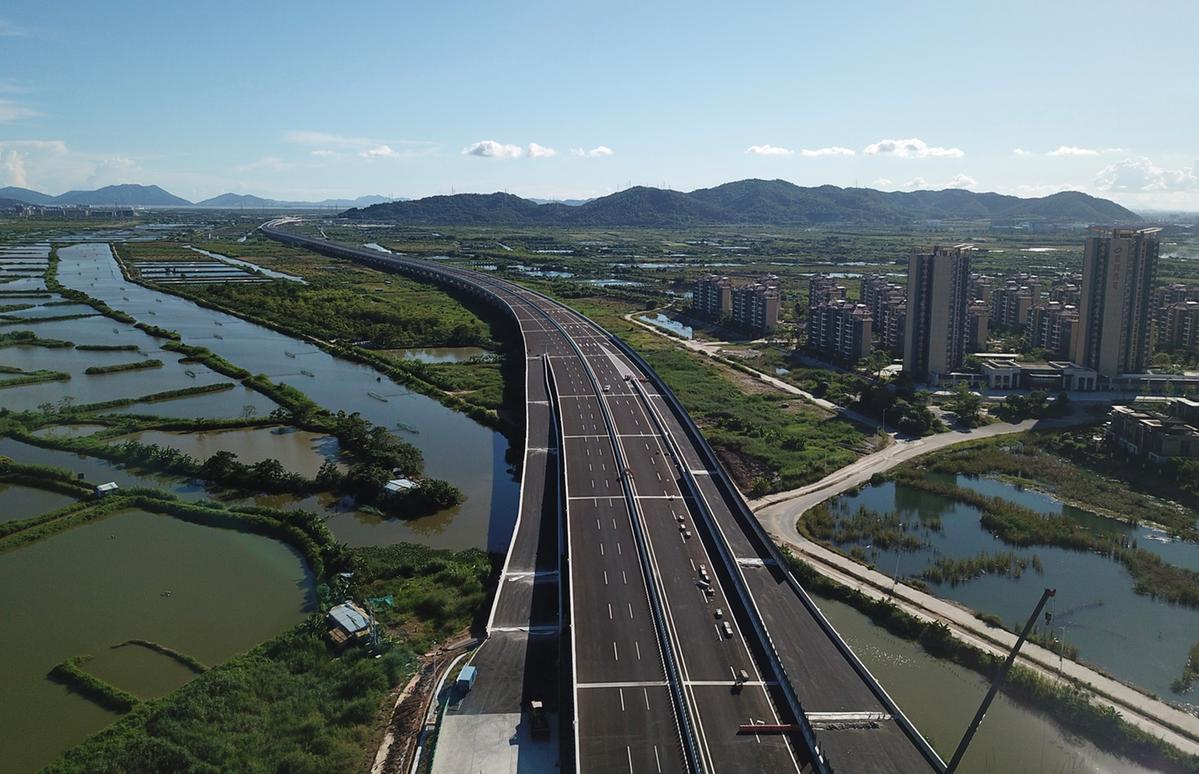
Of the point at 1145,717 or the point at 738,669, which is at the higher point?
the point at 738,669

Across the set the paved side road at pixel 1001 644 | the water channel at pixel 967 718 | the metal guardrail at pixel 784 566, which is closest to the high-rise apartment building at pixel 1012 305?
the metal guardrail at pixel 784 566

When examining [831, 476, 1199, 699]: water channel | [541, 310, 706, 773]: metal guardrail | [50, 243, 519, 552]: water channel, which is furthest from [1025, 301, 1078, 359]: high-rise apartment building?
[50, 243, 519, 552]: water channel

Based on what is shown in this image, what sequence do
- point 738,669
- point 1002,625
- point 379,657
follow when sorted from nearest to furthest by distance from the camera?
point 738,669
point 379,657
point 1002,625

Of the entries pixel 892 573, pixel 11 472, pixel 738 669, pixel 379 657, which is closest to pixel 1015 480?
pixel 892 573

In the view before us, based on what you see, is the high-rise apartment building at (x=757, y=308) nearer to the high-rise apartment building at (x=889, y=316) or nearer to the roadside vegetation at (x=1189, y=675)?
the high-rise apartment building at (x=889, y=316)

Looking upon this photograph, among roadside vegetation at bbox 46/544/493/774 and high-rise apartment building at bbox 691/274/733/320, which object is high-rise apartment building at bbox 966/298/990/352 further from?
roadside vegetation at bbox 46/544/493/774

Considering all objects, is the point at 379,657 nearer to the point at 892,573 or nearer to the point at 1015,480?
the point at 892,573
